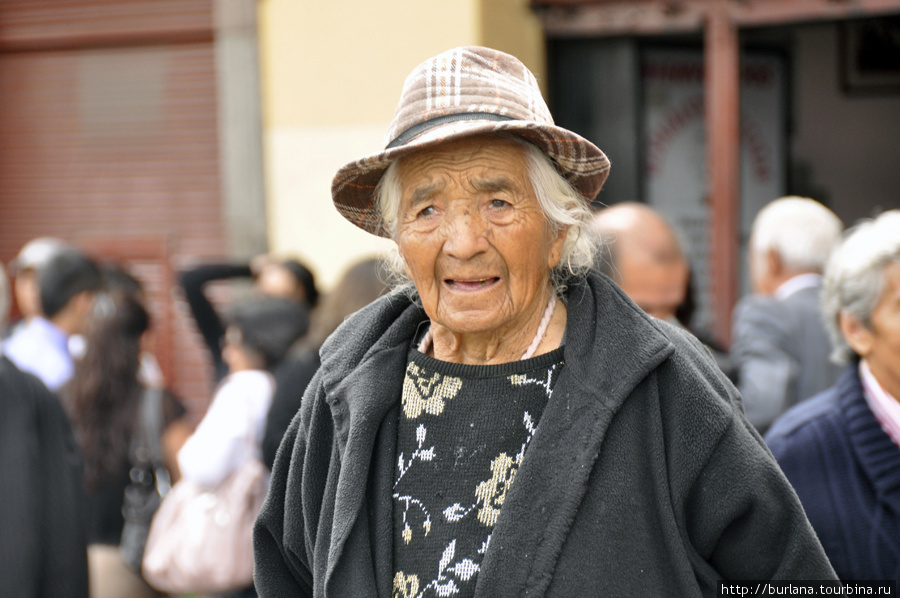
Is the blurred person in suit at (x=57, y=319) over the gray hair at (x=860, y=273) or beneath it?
beneath

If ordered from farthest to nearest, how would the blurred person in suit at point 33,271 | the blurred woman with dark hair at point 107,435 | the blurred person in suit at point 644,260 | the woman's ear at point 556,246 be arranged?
1. the blurred person in suit at point 33,271
2. the blurred woman with dark hair at point 107,435
3. the blurred person in suit at point 644,260
4. the woman's ear at point 556,246

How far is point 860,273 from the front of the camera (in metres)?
2.31

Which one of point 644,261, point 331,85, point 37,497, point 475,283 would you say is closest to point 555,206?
point 475,283

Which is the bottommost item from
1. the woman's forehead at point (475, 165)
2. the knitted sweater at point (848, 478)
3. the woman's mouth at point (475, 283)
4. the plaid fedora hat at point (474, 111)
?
the knitted sweater at point (848, 478)

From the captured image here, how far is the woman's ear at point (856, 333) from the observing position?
7.57ft

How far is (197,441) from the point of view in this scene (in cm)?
357

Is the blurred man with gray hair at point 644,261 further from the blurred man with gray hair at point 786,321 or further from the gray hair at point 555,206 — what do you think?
the gray hair at point 555,206

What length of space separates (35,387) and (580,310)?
6.83ft

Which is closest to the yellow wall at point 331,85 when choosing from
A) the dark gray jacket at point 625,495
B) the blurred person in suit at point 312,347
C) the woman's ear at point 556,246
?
the blurred person in suit at point 312,347

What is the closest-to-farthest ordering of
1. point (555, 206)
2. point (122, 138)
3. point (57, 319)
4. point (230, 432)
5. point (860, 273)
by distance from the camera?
point (555, 206) < point (860, 273) < point (230, 432) < point (57, 319) < point (122, 138)

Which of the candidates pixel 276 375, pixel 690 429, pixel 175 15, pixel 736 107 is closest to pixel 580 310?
pixel 690 429

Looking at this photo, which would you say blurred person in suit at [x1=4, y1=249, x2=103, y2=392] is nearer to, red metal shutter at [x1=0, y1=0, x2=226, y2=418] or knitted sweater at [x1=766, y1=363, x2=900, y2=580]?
red metal shutter at [x1=0, y1=0, x2=226, y2=418]

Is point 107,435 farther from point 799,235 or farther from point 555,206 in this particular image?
point 799,235

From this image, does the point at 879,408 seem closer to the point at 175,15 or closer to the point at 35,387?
the point at 35,387
